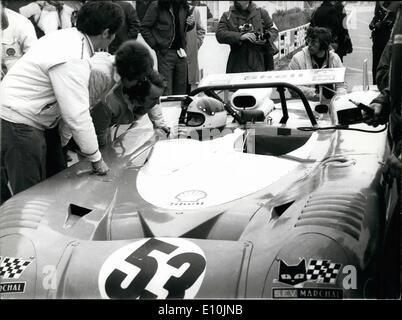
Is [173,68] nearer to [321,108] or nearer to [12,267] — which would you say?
[321,108]

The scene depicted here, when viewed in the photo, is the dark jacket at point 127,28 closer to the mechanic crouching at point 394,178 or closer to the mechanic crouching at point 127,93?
the mechanic crouching at point 127,93

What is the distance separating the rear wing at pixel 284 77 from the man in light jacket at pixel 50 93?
0.90m

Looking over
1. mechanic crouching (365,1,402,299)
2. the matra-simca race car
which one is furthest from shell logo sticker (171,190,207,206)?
mechanic crouching (365,1,402,299)

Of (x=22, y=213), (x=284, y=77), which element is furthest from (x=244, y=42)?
(x=22, y=213)

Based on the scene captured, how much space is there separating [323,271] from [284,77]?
1.88m

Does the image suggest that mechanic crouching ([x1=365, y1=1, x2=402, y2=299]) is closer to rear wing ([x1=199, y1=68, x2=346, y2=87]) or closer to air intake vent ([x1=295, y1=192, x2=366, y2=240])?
air intake vent ([x1=295, y1=192, x2=366, y2=240])

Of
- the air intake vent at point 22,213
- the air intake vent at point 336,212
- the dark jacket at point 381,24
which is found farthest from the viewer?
the dark jacket at point 381,24

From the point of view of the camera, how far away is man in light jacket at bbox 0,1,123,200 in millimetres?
2934

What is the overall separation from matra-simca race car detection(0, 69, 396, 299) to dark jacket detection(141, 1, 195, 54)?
29.5 inches

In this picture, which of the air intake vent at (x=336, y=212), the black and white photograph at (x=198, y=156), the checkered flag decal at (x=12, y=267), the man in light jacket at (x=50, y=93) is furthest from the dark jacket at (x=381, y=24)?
the checkered flag decal at (x=12, y=267)

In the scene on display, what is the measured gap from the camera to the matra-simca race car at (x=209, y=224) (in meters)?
2.19

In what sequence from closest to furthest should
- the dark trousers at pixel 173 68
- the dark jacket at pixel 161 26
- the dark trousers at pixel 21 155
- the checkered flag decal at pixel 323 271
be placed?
the checkered flag decal at pixel 323 271 < the dark trousers at pixel 21 155 < the dark jacket at pixel 161 26 < the dark trousers at pixel 173 68

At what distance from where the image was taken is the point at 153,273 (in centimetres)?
220
